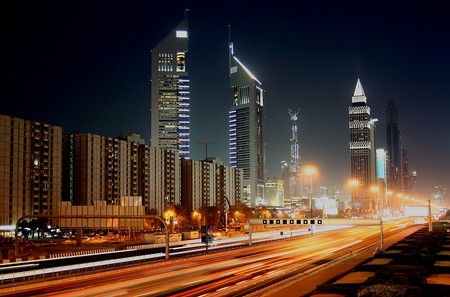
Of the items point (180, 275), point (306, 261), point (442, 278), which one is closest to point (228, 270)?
point (180, 275)

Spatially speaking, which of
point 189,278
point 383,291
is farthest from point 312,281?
point 383,291

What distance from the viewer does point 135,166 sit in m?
193

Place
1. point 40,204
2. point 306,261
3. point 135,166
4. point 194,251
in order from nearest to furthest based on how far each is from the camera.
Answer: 1. point 306,261
2. point 194,251
3. point 40,204
4. point 135,166

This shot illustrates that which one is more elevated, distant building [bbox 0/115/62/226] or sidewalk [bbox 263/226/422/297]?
distant building [bbox 0/115/62/226]

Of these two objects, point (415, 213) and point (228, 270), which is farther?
point (415, 213)

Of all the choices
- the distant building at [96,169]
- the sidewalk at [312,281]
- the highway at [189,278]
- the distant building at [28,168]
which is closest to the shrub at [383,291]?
the sidewalk at [312,281]

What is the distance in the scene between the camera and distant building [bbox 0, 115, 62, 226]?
135 m

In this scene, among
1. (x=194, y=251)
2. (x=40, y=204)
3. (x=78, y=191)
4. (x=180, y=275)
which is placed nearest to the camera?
(x=180, y=275)

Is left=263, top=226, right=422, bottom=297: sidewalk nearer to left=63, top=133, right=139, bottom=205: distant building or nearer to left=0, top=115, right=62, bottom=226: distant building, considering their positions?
left=0, top=115, right=62, bottom=226: distant building

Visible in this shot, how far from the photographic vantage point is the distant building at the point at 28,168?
13525cm

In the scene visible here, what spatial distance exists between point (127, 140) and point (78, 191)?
3501 centimetres

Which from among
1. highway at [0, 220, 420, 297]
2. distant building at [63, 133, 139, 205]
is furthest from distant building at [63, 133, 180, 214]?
highway at [0, 220, 420, 297]

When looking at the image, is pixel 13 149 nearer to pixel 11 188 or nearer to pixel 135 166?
pixel 11 188

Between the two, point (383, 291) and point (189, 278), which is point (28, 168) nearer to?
point (189, 278)
